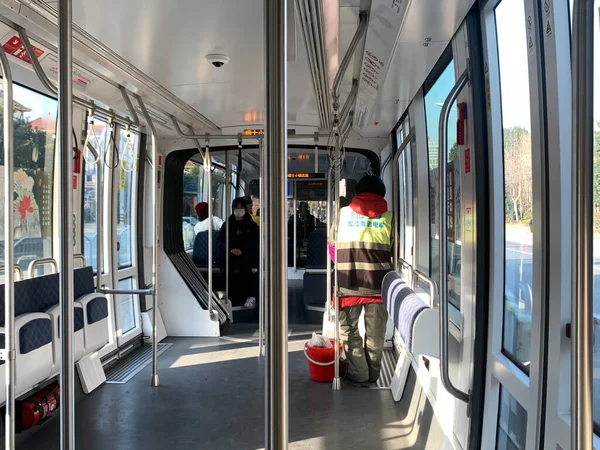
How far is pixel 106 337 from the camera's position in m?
3.75

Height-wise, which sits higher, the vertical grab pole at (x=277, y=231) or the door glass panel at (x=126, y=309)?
the vertical grab pole at (x=277, y=231)

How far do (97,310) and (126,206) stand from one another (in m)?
1.86

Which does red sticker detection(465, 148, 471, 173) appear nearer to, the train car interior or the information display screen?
the train car interior

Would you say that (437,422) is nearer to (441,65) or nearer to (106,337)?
(441,65)

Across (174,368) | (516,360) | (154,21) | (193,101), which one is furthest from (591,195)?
(174,368)

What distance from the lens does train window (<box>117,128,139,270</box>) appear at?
503 centimetres

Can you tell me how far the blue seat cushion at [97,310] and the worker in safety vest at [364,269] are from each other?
5.93ft

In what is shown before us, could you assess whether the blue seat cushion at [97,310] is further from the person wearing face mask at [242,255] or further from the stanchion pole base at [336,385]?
the person wearing face mask at [242,255]

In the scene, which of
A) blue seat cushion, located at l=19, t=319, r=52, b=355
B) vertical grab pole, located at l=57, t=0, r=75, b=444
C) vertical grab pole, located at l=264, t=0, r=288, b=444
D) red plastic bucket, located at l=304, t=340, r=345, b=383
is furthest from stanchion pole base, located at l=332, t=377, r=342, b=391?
vertical grab pole, located at l=264, t=0, r=288, b=444

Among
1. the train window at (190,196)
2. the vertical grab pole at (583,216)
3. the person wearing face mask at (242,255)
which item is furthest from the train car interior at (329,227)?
the person wearing face mask at (242,255)

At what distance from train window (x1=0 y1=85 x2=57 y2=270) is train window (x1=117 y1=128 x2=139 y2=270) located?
1.28 meters

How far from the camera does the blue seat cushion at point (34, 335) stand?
2732mm

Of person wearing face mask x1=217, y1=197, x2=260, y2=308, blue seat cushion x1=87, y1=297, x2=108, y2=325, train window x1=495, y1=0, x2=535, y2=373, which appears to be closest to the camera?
train window x1=495, y1=0, x2=535, y2=373

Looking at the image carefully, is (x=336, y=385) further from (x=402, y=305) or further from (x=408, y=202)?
(x=408, y=202)
